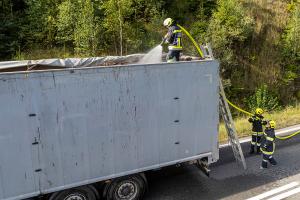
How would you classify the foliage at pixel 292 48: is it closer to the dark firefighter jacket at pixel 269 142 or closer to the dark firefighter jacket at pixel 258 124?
the dark firefighter jacket at pixel 258 124

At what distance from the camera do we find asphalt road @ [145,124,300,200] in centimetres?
669

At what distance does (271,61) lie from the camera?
2045 centimetres

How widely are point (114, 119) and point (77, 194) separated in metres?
1.65

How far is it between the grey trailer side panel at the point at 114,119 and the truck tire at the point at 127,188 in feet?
1.16

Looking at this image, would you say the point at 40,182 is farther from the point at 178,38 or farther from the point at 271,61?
the point at 271,61

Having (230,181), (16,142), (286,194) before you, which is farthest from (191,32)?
(16,142)

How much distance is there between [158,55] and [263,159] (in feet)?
13.2

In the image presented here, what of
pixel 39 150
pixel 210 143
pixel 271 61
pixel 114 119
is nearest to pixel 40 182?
pixel 39 150

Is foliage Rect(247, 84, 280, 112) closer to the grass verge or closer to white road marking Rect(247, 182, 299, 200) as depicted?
the grass verge

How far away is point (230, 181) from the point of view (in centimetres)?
727

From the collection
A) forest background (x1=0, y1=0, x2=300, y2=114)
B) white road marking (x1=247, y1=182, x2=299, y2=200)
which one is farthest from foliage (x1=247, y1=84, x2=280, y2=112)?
white road marking (x1=247, y1=182, x2=299, y2=200)

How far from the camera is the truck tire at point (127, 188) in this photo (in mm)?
6031

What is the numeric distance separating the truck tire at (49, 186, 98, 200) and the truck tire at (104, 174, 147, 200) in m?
0.33

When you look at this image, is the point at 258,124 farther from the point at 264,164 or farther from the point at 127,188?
the point at 127,188
